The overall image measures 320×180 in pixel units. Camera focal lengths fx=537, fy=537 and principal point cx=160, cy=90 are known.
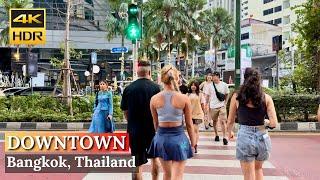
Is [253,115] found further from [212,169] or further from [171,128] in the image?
[212,169]

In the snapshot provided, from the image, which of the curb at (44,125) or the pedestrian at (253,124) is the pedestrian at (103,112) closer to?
the pedestrian at (253,124)

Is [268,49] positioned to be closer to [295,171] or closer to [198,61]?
[198,61]

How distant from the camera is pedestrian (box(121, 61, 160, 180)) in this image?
6445 millimetres

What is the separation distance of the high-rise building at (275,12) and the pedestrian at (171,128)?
7818 centimetres

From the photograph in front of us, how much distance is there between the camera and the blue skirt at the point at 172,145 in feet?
18.1

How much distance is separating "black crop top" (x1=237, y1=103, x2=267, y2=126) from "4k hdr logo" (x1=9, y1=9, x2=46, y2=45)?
1309cm

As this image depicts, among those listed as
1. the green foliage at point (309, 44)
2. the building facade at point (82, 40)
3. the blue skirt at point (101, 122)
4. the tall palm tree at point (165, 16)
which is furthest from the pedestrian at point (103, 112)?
the building facade at point (82, 40)

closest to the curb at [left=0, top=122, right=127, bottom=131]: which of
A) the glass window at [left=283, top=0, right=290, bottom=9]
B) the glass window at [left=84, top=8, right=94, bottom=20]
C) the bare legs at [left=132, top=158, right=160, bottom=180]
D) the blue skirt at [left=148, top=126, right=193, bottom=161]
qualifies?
the bare legs at [left=132, top=158, right=160, bottom=180]

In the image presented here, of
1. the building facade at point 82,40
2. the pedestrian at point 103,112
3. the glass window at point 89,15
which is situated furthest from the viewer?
the building facade at point 82,40

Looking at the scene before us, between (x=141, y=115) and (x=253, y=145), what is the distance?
55.4 inches

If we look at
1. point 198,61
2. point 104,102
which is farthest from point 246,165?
point 198,61

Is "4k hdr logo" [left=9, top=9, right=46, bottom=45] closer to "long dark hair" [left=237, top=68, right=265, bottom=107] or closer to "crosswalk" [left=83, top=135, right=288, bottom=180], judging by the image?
"crosswalk" [left=83, top=135, right=288, bottom=180]

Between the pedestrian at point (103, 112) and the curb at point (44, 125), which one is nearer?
the pedestrian at point (103, 112)

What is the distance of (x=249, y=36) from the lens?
→ 88.0 m
